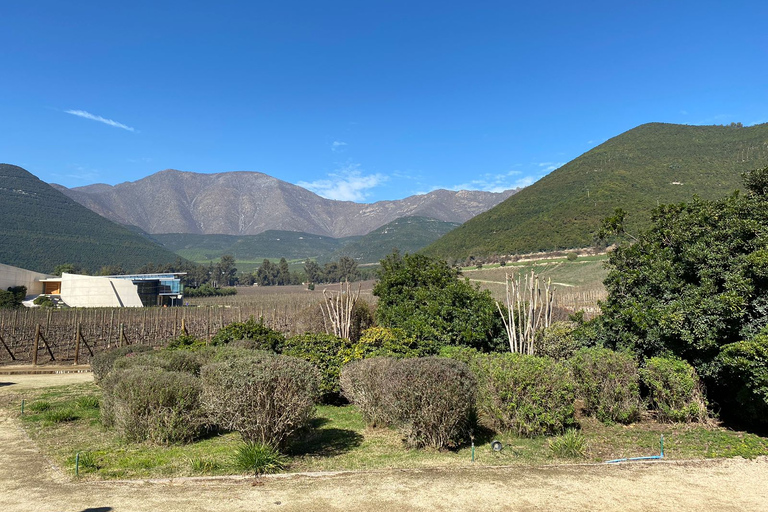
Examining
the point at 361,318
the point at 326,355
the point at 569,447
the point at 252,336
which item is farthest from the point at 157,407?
the point at 361,318

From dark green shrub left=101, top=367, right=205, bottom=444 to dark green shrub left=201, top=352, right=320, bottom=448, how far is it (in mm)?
984

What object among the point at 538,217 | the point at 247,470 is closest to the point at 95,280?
the point at 538,217

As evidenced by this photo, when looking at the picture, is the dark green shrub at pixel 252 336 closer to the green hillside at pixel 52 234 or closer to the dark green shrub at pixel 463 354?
the dark green shrub at pixel 463 354

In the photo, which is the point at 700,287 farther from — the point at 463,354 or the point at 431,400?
the point at 431,400

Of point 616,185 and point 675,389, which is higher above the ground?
point 616,185

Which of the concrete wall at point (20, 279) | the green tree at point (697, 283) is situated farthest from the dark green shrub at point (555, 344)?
the concrete wall at point (20, 279)

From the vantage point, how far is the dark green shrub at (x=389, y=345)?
34.6 ft

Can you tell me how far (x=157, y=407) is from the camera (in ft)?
23.6

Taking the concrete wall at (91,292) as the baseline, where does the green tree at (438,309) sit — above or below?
above

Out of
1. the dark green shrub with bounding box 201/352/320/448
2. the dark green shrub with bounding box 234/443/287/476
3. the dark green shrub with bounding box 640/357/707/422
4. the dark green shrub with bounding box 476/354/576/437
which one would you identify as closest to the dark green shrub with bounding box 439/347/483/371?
the dark green shrub with bounding box 476/354/576/437

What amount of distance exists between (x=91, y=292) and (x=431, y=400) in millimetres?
59270

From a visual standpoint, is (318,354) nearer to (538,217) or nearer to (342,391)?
(342,391)

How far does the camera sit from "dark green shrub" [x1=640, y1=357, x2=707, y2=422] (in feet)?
27.2

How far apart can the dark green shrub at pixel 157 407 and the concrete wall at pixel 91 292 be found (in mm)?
52669
